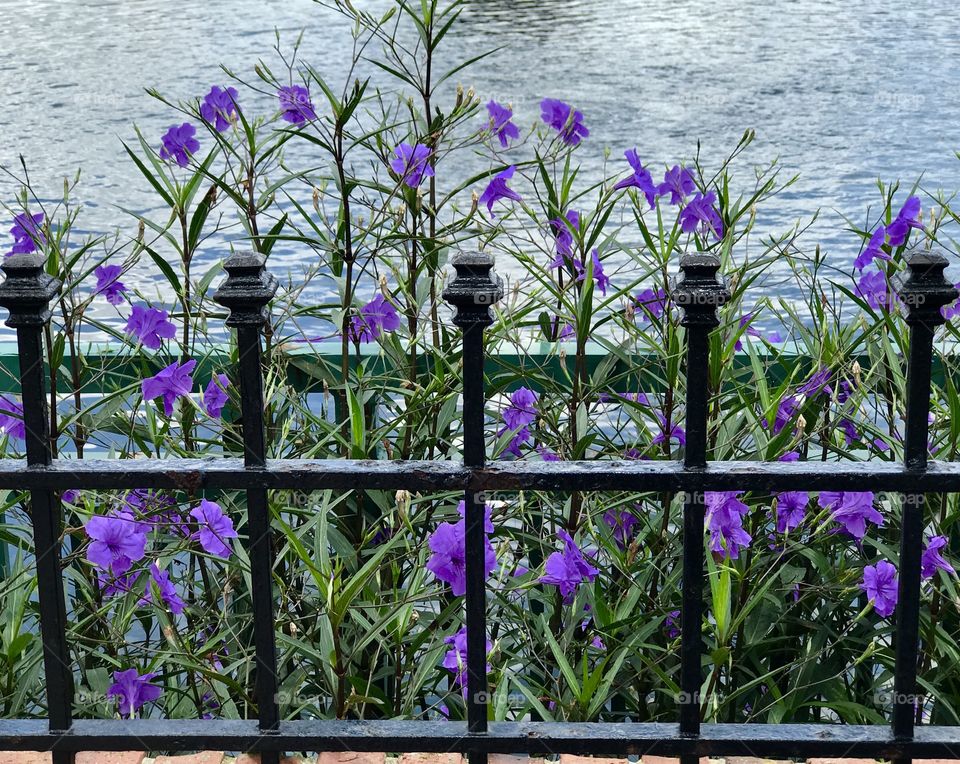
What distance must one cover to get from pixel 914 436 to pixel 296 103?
1318 mm

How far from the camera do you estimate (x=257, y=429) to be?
1.65 m

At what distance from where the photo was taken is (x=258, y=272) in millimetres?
1612

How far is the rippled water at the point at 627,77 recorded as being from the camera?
270 inches

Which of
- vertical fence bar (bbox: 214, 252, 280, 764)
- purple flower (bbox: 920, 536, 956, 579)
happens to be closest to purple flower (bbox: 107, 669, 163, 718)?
vertical fence bar (bbox: 214, 252, 280, 764)

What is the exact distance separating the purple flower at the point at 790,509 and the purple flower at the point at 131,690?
1054 mm

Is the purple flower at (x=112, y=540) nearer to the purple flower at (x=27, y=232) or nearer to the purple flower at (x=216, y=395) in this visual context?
the purple flower at (x=216, y=395)

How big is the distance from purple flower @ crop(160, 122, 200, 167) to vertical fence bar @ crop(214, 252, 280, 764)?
0.83 m

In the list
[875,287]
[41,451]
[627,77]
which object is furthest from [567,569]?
[627,77]

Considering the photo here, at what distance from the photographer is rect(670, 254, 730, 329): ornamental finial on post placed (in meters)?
1.57

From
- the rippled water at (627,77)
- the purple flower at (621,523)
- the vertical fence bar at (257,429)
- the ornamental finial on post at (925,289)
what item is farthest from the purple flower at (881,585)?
the rippled water at (627,77)

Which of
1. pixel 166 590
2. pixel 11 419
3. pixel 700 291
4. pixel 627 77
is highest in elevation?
pixel 627 77

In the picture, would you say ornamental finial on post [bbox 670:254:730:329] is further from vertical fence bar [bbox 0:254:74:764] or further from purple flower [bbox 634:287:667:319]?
vertical fence bar [bbox 0:254:74:764]

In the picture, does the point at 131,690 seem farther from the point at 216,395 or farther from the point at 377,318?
the point at 377,318

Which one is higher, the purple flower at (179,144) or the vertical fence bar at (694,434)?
the purple flower at (179,144)
